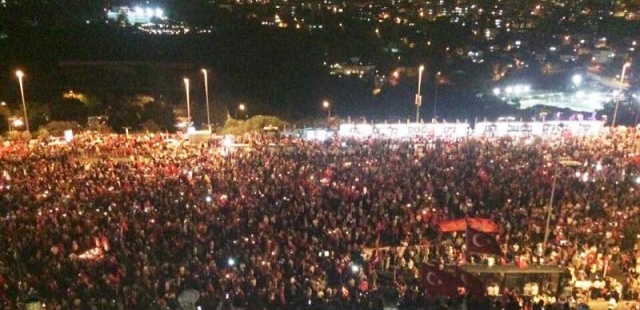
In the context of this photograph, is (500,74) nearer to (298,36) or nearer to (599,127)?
(298,36)

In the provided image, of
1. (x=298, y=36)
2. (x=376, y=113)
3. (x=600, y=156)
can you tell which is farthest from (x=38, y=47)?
(x=600, y=156)

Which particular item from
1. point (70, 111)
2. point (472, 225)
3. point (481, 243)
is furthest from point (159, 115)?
point (481, 243)

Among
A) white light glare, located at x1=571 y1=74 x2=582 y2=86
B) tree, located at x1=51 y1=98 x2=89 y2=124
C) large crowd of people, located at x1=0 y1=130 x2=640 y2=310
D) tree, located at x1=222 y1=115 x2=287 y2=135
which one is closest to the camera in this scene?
large crowd of people, located at x1=0 y1=130 x2=640 y2=310

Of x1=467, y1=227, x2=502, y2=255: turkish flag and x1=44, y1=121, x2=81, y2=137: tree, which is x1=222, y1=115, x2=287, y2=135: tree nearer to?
x1=44, y1=121, x2=81, y2=137: tree

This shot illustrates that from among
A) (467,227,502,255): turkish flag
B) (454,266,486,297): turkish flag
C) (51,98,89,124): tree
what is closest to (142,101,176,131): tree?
(51,98,89,124): tree

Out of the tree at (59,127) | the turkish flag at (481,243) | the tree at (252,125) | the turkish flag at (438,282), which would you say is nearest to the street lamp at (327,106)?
the tree at (252,125)
